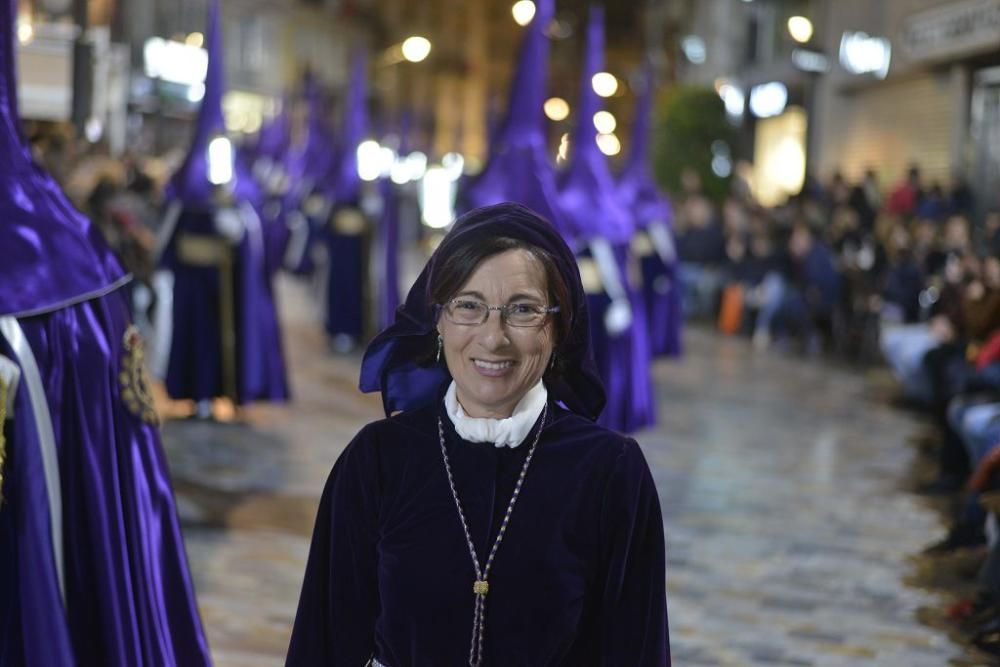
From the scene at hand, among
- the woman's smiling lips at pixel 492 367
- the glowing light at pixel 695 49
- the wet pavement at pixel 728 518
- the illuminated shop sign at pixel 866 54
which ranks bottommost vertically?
the wet pavement at pixel 728 518

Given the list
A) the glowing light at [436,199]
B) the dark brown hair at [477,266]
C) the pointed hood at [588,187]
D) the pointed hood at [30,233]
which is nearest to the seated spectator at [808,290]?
Result: the pointed hood at [588,187]

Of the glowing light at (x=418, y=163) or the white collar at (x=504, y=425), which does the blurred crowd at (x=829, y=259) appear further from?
the glowing light at (x=418, y=163)

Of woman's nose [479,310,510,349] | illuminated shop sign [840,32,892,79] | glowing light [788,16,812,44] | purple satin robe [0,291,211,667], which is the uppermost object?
glowing light [788,16,812,44]

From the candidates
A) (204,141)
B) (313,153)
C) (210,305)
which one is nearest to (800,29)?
(313,153)

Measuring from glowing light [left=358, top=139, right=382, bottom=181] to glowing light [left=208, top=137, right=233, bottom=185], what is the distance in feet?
18.2

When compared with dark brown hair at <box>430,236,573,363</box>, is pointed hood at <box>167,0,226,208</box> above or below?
above

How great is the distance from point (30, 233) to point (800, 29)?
74.7ft

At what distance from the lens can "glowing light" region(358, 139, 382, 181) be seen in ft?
53.9

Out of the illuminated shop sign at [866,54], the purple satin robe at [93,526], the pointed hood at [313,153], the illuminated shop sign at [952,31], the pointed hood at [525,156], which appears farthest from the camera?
the illuminated shop sign at [866,54]

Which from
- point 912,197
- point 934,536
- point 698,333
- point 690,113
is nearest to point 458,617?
point 934,536

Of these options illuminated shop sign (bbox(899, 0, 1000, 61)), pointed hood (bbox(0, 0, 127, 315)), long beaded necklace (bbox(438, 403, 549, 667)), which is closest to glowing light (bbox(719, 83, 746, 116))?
illuminated shop sign (bbox(899, 0, 1000, 61))

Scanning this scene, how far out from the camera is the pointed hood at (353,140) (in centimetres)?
1612

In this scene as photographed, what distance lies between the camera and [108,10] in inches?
883

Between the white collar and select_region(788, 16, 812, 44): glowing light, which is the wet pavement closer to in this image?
the white collar
